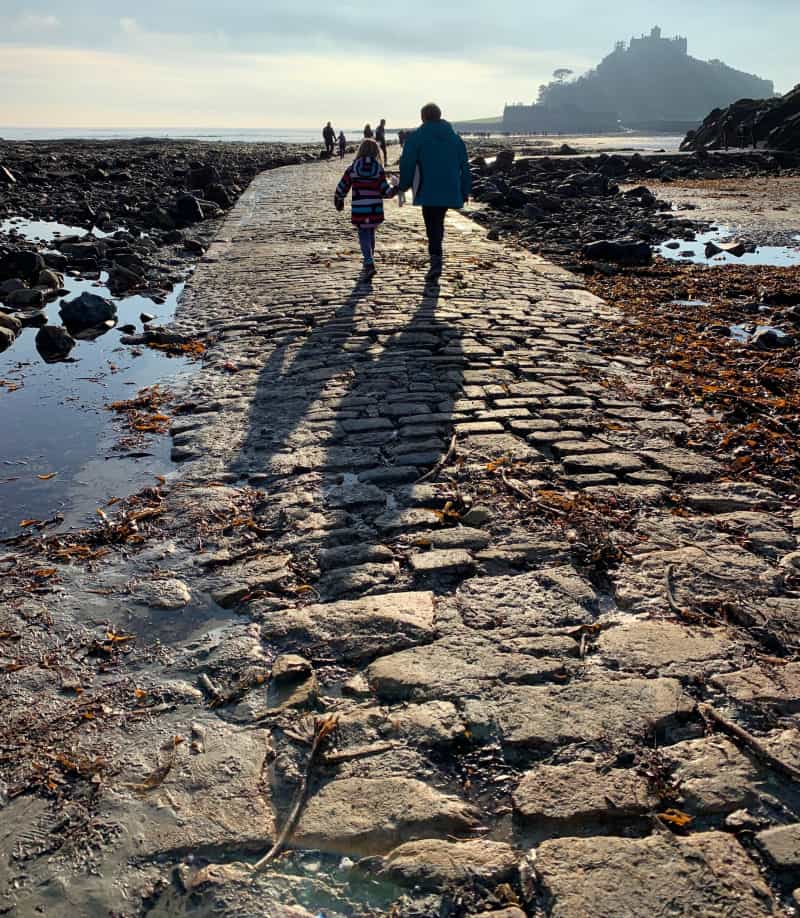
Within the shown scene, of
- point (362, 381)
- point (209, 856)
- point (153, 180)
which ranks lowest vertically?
point (209, 856)

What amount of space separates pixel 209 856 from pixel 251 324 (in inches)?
236

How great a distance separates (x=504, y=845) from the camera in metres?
1.85

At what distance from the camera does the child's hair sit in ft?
28.2

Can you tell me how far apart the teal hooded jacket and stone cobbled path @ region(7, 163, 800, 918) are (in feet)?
14.2

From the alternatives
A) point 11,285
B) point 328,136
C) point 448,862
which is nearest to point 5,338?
point 11,285

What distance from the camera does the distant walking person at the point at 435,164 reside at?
28.4ft

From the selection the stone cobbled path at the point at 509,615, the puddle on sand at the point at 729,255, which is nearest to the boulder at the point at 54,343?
the stone cobbled path at the point at 509,615

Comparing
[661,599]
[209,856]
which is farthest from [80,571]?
[661,599]

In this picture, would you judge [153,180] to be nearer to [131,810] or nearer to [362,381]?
[362,381]

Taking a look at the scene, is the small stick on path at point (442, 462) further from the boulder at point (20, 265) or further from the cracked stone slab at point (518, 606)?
the boulder at point (20, 265)

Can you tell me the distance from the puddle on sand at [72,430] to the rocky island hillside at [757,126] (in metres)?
34.6

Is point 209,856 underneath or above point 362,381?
underneath

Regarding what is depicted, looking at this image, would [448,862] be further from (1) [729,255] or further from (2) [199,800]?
(1) [729,255]

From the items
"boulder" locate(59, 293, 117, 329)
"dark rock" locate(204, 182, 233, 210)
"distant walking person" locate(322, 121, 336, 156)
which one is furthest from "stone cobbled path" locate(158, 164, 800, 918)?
"distant walking person" locate(322, 121, 336, 156)
